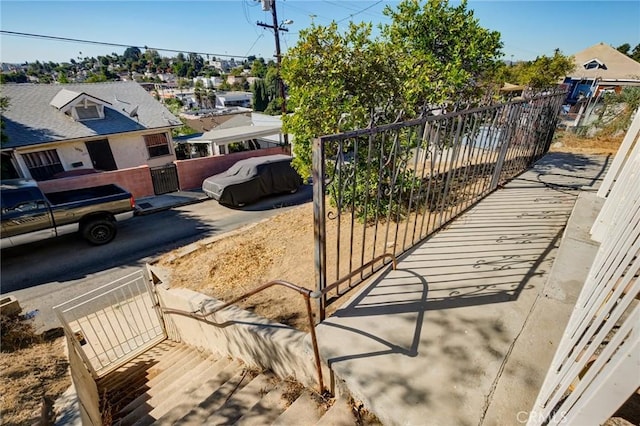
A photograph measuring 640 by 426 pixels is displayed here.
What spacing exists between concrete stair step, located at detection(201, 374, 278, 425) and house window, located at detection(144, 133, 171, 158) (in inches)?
604

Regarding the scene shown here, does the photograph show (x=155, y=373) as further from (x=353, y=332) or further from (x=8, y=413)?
(x=353, y=332)

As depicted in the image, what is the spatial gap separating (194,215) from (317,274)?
8.99 m

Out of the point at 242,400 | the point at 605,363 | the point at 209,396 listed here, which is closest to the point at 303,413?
the point at 242,400

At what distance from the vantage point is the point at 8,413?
8.92 ft

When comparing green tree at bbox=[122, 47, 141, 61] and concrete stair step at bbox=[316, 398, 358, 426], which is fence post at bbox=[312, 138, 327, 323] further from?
green tree at bbox=[122, 47, 141, 61]

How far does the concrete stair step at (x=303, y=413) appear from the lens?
213 centimetres

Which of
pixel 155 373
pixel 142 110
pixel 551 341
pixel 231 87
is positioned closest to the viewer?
pixel 551 341

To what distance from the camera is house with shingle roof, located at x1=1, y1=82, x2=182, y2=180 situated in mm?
12039

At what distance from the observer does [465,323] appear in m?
2.50

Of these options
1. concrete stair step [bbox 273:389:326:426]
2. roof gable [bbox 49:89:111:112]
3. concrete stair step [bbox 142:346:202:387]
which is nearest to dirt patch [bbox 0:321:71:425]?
concrete stair step [bbox 142:346:202:387]

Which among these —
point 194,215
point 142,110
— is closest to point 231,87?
point 142,110

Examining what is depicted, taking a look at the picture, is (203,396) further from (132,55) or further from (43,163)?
(132,55)

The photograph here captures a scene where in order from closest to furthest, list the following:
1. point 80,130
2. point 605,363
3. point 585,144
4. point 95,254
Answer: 1. point 605,363
2. point 95,254
3. point 585,144
4. point 80,130

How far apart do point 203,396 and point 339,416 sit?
6.20 feet
